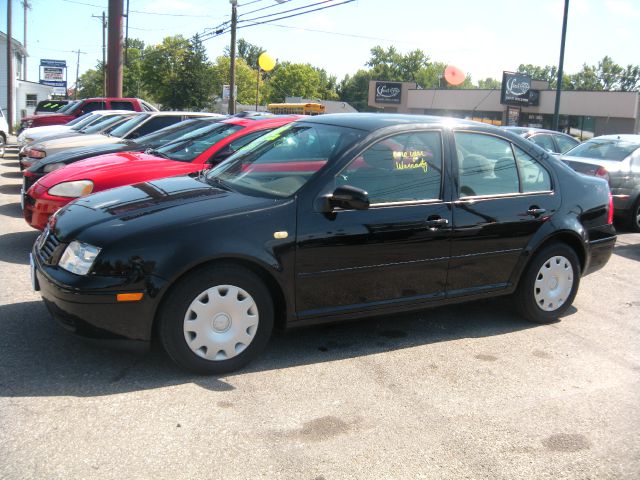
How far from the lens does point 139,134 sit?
11.2 meters

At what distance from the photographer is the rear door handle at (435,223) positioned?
4469mm

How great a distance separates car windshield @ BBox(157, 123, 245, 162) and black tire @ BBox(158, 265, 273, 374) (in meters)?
3.52

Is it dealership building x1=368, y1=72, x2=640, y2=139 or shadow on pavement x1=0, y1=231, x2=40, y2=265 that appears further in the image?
dealership building x1=368, y1=72, x2=640, y2=139

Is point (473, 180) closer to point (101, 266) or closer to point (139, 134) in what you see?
point (101, 266)

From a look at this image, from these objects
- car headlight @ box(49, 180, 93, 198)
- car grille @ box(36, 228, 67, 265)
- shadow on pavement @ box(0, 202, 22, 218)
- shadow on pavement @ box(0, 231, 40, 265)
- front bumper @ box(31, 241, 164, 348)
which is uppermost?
car headlight @ box(49, 180, 93, 198)

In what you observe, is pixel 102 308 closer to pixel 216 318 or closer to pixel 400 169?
pixel 216 318

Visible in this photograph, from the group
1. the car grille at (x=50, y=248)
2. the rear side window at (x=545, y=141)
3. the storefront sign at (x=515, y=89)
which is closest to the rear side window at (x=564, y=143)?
the rear side window at (x=545, y=141)

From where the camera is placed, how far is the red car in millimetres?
6215

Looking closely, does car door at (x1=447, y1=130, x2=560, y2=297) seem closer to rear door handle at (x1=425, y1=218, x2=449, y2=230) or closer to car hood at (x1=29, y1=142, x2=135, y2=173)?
rear door handle at (x1=425, y1=218, x2=449, y2=230)

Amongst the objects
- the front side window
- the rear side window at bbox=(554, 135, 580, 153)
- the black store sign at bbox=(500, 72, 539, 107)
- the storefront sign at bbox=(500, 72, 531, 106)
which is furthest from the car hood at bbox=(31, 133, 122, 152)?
the storefront sign at bbox=(500, 72, 531, 106)

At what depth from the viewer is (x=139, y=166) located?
664cm

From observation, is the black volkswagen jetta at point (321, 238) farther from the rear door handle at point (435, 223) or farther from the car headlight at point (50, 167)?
the car headlight at point (50, 167)

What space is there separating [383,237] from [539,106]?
45708 millimetres

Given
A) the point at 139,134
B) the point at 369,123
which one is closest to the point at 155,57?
the point at 139,134
